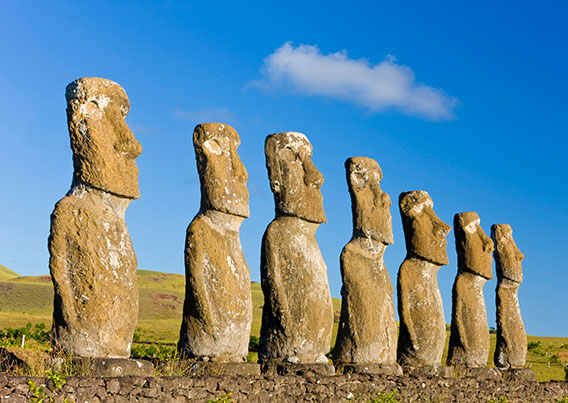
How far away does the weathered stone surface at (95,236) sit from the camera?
33.9ft

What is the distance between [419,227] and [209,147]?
6958 millimetres

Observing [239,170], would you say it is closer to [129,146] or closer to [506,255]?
[129,146]

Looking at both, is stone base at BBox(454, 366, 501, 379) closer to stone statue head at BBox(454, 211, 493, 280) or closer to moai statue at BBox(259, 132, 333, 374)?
stone statue head at BBox(454, 211, 493, 280)

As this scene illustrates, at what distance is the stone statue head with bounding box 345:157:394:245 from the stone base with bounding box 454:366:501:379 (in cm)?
422

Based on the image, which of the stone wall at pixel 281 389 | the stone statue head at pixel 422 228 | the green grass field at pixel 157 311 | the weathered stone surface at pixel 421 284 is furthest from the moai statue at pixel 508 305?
the green grass field at pixel 157 311

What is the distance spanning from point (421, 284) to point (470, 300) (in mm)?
2368

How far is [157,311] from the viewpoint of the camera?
68.7 m

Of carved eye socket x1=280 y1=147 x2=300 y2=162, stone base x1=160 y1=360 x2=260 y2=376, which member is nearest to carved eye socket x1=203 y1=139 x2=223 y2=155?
carved eye socket x1=280 y1=147 x2=300 y2=162

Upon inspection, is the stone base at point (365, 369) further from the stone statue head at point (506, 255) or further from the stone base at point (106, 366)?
the stone statue head at point (506, 255)

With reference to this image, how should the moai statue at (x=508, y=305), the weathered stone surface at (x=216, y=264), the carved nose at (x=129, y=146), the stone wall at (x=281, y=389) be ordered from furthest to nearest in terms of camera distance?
the moai statue at (x=508, y=305) → the weathered stone surface at (x=216, y=264) → the carved nose at (x=129, y=146) → the stone wall at (x=281, y=389)

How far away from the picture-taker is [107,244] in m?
10.6

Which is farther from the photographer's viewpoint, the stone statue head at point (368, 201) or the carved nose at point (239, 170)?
the stone statue head at point (368, 201)

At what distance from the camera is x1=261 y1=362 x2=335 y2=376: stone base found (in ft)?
42.7

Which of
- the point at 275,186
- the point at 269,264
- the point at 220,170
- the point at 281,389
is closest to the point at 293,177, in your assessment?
the point at 275,186
